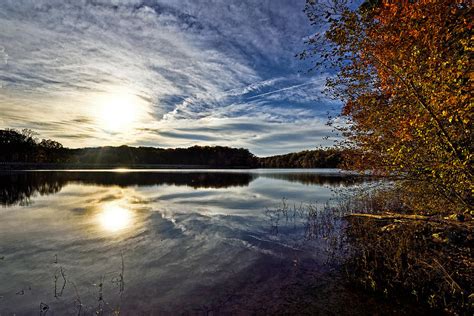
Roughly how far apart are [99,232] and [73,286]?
755 cm

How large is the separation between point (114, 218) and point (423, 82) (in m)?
20.7

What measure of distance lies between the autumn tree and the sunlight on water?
16022 mm

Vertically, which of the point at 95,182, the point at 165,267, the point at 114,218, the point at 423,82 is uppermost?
the point at 423,82

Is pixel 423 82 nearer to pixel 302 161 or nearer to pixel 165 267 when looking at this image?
pixel 165 267

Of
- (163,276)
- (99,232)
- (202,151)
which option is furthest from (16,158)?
(163,276)

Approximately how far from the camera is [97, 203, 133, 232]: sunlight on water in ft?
57.3

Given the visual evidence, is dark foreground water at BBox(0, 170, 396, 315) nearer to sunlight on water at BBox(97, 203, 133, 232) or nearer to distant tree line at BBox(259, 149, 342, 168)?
sunlight on water at BBox(97, 203, 133, 232)

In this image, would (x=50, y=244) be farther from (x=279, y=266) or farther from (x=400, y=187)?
(x=400, y=187)

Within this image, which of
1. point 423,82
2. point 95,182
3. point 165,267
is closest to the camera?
point 423,82

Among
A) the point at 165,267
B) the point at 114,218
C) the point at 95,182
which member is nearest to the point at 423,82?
the point at 165,267

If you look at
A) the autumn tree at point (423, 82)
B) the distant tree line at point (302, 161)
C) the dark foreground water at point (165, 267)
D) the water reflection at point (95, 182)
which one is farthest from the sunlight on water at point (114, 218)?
the distant tree line at point (302, 161)

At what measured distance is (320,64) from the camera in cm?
1016

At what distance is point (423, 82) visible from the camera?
6.33 metres

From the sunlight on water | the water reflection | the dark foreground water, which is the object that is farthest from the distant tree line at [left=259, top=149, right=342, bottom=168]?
the dark foreground water
